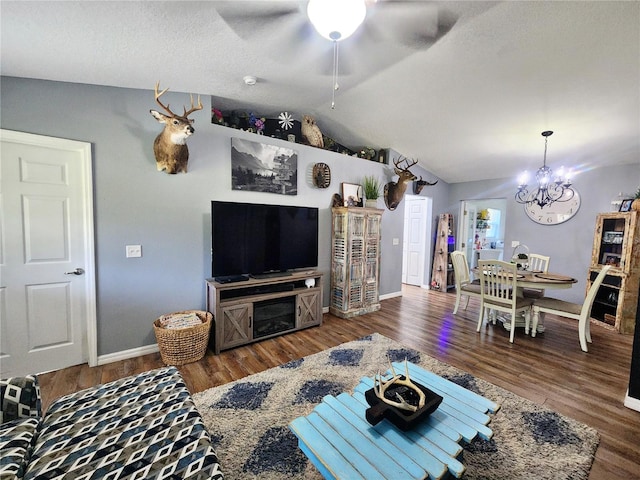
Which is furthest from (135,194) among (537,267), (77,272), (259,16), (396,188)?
(537,267)

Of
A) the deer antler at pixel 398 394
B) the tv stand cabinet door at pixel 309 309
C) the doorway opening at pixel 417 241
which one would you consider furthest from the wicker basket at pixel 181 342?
the doorway opening at pixel 417 241

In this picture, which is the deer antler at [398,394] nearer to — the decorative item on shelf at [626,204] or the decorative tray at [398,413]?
the decorative tray at [398,413]

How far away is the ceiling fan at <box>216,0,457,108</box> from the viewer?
4.86ft

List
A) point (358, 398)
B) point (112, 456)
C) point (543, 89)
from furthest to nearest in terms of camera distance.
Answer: point (543, 89) < point (358, 398) < point (112, 456)

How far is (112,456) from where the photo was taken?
107cm

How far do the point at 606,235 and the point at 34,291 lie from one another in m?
6.93

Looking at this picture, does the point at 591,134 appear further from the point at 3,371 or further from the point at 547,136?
the point at 3,371

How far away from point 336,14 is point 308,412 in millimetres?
2526

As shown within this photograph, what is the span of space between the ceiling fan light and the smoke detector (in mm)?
1352

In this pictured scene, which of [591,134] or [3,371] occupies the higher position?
[591,134]

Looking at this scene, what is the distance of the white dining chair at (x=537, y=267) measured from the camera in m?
3.75

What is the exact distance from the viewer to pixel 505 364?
8.87 ft

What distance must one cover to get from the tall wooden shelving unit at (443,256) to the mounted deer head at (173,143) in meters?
5.08

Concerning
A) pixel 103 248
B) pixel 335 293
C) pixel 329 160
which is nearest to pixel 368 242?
pixel 335 293
